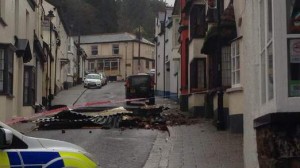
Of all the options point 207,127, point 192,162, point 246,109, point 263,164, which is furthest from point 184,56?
point 263,164

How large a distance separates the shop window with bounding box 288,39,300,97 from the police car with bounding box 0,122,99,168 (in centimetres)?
273

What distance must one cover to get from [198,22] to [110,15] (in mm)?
79345

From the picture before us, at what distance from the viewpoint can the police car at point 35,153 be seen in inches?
258

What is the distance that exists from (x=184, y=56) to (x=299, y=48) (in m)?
24.1

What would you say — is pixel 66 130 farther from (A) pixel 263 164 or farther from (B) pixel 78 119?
(A) pixel 263 164

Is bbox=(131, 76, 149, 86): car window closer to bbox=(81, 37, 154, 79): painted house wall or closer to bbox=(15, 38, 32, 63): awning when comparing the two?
bbox=(15, 38, 32, 63): awning

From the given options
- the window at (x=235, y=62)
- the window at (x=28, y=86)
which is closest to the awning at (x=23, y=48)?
the window at (x=28, y=86)

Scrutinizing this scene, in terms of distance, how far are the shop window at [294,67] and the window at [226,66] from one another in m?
12.3


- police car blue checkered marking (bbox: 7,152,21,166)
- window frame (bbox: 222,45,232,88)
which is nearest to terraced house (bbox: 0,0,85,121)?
window frame (bbox: 222,45,232,88)

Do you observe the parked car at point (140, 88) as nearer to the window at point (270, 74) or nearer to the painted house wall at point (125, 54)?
the window at point (270, 74)

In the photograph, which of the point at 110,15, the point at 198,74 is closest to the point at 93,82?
the point at 198,74

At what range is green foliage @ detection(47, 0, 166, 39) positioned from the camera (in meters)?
99.0

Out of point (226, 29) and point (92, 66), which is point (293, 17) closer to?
point (226, 29)

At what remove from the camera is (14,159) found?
21.7ft
